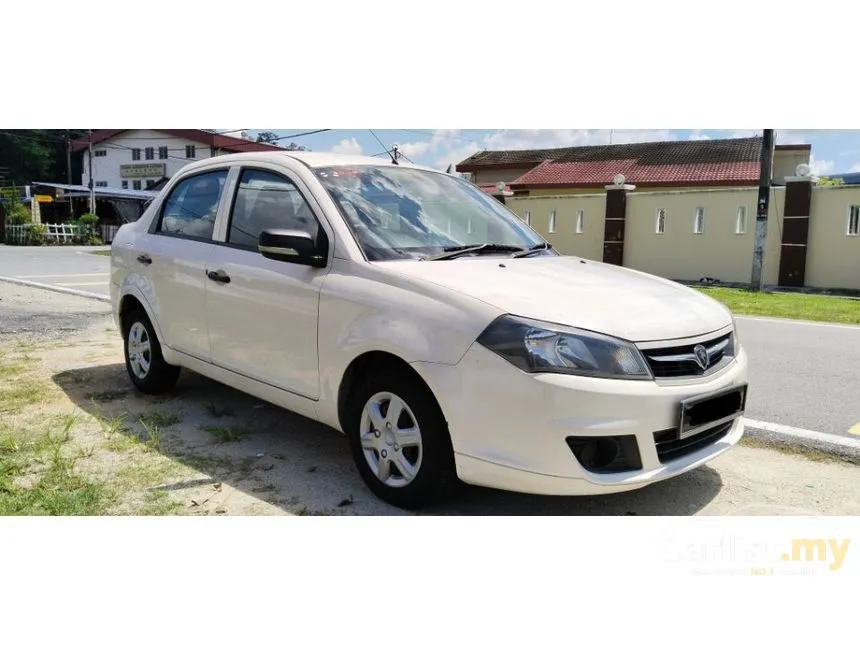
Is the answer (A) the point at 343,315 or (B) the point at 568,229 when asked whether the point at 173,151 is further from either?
(B) the point at 568,229

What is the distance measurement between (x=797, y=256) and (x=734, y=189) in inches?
98.5

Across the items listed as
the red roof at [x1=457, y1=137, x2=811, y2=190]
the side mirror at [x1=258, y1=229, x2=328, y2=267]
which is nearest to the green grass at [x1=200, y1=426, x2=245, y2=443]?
the side mirror at [x1=258, y1=229, x2=328, y2=267]

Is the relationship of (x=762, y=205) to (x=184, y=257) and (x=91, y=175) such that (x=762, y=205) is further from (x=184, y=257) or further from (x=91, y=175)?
(x=184, y=257)

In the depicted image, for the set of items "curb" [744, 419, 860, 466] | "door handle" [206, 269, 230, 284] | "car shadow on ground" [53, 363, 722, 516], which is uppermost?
"door handle" [206, 269, 230, 284]

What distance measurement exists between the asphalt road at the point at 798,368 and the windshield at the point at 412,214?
2364 mm

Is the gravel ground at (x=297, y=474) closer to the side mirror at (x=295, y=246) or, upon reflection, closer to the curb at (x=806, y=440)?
the curb at (x=806, y=440)

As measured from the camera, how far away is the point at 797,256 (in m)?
19.5

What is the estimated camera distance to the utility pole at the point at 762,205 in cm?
1645

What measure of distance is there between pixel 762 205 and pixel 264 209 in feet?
52.0

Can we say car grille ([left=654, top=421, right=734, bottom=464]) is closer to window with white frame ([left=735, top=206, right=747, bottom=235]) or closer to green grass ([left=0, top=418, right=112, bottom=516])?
green grass ([left=0, top=418, right=112, bottom=516])

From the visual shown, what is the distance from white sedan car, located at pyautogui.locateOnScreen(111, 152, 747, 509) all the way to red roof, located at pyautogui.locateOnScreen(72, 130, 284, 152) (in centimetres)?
71

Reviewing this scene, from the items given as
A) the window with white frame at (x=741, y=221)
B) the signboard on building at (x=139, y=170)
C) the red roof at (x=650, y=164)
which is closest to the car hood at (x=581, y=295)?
the signboard on building at (x=139, y=170)

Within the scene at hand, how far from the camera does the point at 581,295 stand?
10.6ft

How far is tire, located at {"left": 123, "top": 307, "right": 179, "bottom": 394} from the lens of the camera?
16.7 ft
